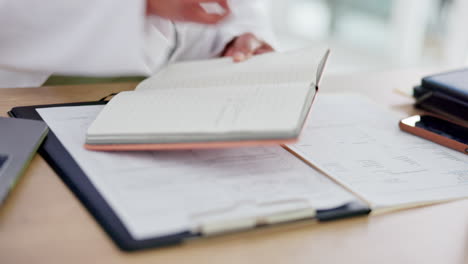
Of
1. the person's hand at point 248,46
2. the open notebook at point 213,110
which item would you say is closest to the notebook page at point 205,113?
the open notebook at point 213,110

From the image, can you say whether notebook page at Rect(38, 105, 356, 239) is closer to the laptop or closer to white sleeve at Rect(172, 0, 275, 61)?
the laptop

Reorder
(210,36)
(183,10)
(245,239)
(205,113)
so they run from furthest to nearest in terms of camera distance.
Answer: (210,36) < (183,10) < (205,113) < (245,239)

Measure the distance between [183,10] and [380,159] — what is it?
307 mm

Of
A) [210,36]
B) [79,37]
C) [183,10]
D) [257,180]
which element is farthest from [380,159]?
[210,36]

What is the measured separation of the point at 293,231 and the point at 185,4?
342 mm

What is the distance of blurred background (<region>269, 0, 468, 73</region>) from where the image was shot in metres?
2.52

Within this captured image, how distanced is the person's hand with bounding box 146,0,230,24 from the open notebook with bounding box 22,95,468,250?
0.16 metres

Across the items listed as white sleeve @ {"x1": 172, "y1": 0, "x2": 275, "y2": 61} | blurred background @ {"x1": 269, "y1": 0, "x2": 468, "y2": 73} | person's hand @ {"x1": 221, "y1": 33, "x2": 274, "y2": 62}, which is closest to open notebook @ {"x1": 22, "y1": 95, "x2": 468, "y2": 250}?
person's hand @ {"x1": 221, "y1": 33, "x2": 274, "y2": 62}

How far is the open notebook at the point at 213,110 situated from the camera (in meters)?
0.48

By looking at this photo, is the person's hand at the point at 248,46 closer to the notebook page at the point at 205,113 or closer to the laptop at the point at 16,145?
the notebook page at the point at 205,113

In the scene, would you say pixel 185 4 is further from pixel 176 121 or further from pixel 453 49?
pixel 453 49

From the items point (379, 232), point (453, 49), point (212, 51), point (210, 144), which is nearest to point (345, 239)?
point (379, 232)

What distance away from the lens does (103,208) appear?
1.38 feet

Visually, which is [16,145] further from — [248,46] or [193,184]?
[248,46]
